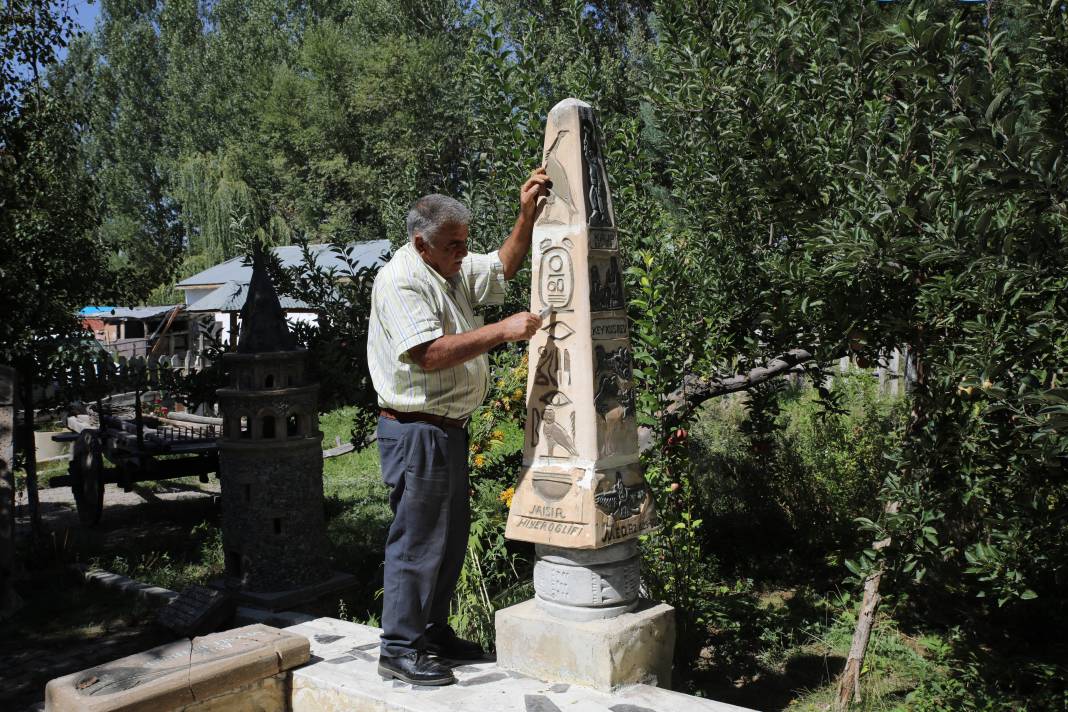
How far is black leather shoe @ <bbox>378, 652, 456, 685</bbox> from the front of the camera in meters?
3.56

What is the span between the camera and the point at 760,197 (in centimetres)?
491

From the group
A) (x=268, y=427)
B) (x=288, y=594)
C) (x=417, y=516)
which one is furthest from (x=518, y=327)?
(x=268, y=427)

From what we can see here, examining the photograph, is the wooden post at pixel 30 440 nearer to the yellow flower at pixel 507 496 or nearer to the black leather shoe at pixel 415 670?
the yellow flower at pixel 507 496

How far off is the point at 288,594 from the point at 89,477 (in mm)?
4485

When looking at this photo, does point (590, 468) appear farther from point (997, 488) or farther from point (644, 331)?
point (997, 488)

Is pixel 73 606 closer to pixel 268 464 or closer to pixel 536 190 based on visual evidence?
pixel 268 464

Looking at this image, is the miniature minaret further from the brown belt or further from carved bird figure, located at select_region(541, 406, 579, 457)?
carved bird figure, located at select_region(541, 406, 579, 457)

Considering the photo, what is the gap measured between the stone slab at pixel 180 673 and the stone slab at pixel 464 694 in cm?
15

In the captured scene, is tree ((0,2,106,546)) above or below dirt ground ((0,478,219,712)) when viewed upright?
above

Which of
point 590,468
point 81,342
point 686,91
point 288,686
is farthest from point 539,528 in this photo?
point 81,342

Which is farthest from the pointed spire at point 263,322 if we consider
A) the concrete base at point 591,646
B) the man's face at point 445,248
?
the concrete base at point 591,646

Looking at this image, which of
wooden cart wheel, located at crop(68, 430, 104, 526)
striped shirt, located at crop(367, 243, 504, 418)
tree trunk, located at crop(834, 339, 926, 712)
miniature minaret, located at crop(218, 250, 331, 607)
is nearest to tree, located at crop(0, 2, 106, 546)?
wooden cart wheel, located at crop(68, 430, 104, 526)

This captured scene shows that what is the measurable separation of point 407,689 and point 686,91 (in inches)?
132

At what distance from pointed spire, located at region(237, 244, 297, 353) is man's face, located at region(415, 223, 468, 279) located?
131 inches
